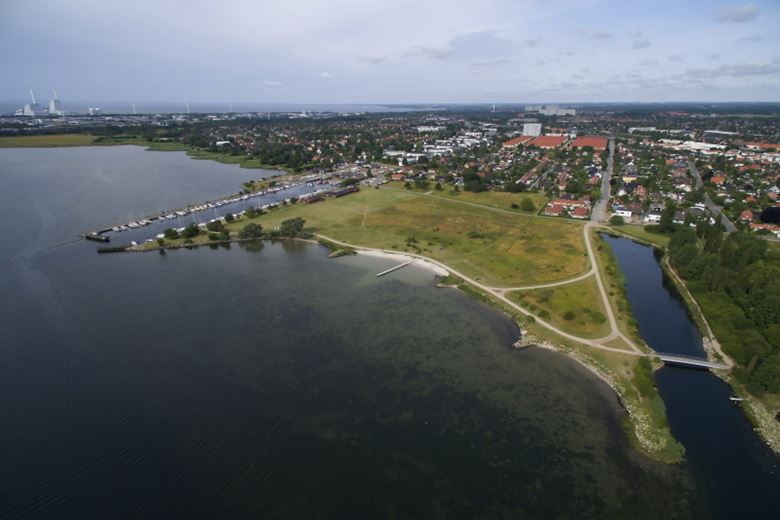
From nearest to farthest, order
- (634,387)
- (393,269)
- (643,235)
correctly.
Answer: (634,387) < (393,269) < (643,235)

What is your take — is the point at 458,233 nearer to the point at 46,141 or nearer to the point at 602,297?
the point at 602,297

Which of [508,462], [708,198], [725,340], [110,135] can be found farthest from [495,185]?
[110,135]

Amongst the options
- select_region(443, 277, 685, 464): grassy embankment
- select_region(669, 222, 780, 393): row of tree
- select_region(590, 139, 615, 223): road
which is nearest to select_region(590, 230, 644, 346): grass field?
select_region(443, 277, 685, 464): grassy embankment

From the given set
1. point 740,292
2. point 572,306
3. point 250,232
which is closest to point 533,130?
point 250,232

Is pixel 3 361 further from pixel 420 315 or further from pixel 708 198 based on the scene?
pixel 708 198

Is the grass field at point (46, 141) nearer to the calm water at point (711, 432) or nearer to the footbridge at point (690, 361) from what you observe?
the calm water at point (711, 432)

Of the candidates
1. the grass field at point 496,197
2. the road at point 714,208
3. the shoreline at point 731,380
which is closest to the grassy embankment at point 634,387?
the shoreline at point 731,380
